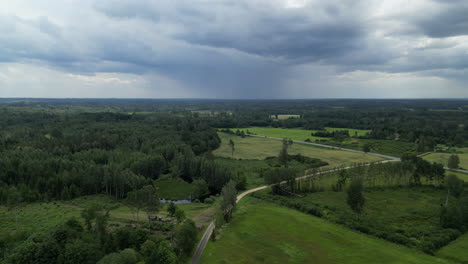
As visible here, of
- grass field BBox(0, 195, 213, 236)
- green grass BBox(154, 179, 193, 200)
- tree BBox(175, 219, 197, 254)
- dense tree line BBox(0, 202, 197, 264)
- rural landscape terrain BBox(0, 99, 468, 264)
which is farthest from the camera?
green grass BBox(154, 179, 193, 200)

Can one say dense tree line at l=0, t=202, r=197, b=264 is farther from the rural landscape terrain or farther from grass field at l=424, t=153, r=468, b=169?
grass field at l=424, t=153, r=468, b=169

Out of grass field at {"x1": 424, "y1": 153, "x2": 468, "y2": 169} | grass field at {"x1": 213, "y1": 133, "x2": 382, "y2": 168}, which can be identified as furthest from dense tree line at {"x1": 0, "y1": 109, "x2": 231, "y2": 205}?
grass field at {"x1": 424, "y1": 153, "x2": 468, "y2": 169}

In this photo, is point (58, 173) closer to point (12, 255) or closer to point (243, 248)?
point (12, 255)

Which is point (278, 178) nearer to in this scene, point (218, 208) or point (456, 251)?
point (218, 208)

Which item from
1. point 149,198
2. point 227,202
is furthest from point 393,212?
point 149,198

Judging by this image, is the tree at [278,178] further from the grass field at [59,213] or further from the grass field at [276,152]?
the grass field at [276,152]
